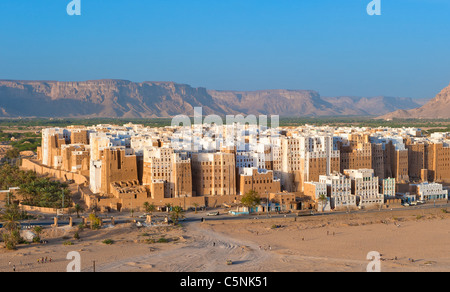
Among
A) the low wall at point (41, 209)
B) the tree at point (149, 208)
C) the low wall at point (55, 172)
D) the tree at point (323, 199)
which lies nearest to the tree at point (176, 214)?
the tree at point (149, 208)

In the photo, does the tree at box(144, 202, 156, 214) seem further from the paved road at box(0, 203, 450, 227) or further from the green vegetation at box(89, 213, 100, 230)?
the green vegetation at box(89, 213, 100, 230)

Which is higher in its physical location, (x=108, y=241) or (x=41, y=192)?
(x=41, y=192)

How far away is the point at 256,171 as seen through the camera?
218 feet

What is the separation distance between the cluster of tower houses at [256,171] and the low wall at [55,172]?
101 cm

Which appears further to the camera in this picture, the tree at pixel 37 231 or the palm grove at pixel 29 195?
the palm grove at pixel 29 195

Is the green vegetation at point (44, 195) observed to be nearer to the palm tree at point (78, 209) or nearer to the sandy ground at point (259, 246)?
the palm tree at point (78, 209)

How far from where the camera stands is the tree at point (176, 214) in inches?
2199

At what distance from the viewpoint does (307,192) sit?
2625 inches

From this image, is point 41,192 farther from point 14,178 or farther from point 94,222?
point 94,222

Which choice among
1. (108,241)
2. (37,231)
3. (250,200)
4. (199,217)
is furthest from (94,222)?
(250,200)

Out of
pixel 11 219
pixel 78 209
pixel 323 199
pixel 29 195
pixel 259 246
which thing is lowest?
pixel 259 246

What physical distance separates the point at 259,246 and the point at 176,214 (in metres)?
9.81

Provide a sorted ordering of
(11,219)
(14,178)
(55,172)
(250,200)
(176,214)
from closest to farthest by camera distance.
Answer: (11,219), (176,214), (250,200), (14,178), (55,172)
